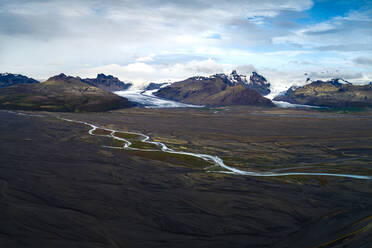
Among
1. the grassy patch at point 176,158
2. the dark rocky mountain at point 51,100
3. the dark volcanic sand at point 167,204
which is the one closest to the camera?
the dark volcanic sand at point 167,204

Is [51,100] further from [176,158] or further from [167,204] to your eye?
[167,204]

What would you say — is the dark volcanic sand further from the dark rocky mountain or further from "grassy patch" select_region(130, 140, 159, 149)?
the dark rocky mountain

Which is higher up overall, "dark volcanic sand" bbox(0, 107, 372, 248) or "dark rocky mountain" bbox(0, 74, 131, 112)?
"dark rocky mountain" bbox(0, 74, 131, 112)

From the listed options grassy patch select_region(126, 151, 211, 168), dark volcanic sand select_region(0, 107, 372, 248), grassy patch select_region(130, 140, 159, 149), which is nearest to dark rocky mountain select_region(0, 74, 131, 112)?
grassy patch select_region(130, 140, 159, 149)

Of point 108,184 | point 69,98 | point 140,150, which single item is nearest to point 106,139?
point 140,150

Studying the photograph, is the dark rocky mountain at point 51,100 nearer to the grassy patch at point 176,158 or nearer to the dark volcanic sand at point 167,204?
the grassy patch at point 176,158

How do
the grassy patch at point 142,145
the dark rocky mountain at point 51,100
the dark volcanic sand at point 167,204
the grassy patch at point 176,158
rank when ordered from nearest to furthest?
1. the dark volcanic sand at point 167,204
2. the grassy patch at point 176,158
3. the grassy patch at point 142,145
4. the dark rocky mountain at point 51,100

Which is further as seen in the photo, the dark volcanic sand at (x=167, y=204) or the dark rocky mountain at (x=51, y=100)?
the dark rocky mountain at (x=51, y=100)

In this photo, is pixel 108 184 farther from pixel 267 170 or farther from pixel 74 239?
pixel 267 170

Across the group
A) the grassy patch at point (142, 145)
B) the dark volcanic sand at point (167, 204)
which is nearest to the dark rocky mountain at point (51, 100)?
the grassy patch at point (142, 145)

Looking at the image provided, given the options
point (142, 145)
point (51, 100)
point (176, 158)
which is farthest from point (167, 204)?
point (51, 100)

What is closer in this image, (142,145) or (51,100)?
(142,145)
